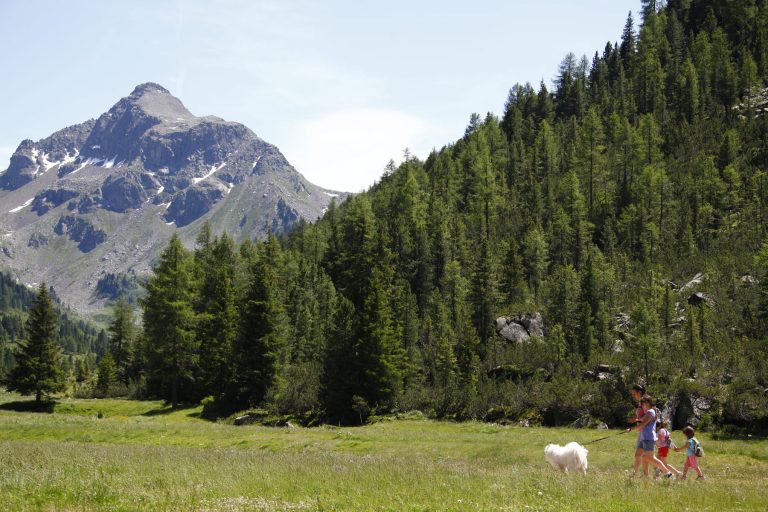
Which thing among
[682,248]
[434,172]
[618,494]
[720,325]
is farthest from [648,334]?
[434,172]

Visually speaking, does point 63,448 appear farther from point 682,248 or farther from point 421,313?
point 682,248

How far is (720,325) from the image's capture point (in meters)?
55.9

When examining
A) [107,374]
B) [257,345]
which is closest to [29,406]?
[257,345]

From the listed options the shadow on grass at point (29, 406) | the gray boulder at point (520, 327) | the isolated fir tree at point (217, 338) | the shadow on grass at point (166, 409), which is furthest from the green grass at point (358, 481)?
the gray boulder at point (520, 327)

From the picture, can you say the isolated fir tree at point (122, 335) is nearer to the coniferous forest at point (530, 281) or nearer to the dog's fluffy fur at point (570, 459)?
the coniferous forest at point (530, 281)

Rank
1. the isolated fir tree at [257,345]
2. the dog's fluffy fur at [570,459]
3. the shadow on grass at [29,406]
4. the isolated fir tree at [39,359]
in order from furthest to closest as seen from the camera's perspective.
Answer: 1. the isolated fir tree at [39,359]
2. the isolated fir tree at [257,345]
3. the shadow on grass at [29,406]
4. the dog's fluffy fur at [570,459]

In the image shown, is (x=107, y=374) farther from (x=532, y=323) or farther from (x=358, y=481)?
(x=358, y=481)

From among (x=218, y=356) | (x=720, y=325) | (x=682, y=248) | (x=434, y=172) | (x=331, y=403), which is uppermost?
(x=434, y=172)

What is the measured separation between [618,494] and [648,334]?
3850 cm

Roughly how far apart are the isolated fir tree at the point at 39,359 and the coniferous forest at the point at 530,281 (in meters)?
8.80

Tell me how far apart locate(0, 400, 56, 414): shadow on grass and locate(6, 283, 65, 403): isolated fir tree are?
89 centimetres

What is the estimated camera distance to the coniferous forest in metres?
49.8

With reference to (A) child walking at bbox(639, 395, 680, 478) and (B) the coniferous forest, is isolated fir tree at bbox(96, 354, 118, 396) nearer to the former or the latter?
(B) the coniferous forest

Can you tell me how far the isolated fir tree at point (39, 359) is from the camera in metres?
54.1
